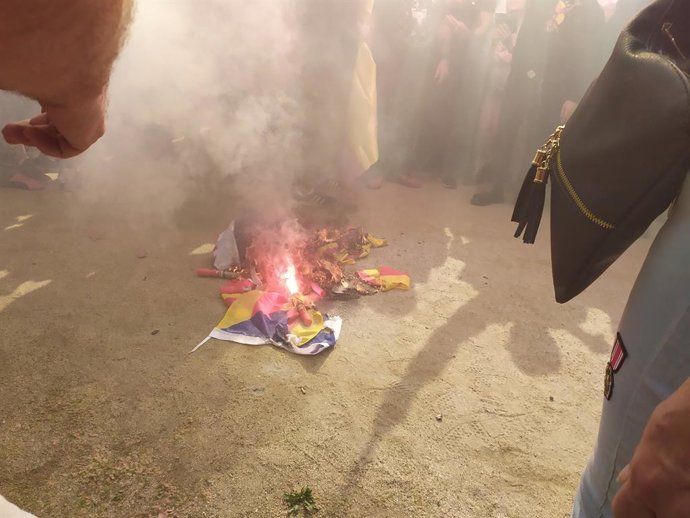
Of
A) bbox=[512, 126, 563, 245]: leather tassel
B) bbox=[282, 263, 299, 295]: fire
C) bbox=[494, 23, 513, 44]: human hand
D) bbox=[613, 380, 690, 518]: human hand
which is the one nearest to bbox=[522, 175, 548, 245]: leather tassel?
bbox=[512, 126, 563, 245]: leather tassel

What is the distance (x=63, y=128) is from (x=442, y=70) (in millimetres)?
6577

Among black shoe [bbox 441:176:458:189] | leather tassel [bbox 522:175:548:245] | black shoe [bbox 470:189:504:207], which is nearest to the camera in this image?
leather tassel [bbox 522:175:548:245]

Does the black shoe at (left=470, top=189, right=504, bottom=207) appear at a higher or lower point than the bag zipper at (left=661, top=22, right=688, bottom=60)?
lower

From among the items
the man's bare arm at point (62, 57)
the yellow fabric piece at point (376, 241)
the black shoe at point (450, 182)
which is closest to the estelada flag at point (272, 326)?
the yellow fabric piece at point (376, 241)

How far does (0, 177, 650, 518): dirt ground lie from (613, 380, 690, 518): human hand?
66.8 inches

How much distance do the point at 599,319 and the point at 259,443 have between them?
10.1ft

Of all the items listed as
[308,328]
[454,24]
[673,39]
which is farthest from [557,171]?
[454,24]

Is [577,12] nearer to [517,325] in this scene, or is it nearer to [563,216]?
[517,325]

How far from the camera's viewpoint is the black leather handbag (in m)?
0.96

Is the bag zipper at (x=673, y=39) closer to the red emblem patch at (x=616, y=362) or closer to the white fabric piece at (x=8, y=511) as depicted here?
the red emblem patch at (x=616, y=362)

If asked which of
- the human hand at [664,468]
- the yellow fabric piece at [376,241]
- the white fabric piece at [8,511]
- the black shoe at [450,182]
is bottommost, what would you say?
the black shoe at [450,182]

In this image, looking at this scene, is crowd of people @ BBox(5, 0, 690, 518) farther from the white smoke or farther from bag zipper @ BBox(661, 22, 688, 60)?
the white smoke

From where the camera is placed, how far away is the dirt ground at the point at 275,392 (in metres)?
2.24

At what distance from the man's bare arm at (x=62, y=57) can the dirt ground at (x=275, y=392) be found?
1702 millimetres
